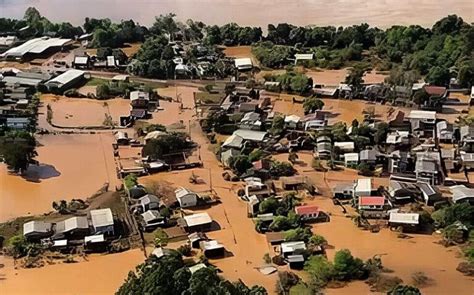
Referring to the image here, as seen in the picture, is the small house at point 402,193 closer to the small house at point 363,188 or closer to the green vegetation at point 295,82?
the small house at point 363,188

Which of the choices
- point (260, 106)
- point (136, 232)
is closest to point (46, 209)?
point (136, 232)

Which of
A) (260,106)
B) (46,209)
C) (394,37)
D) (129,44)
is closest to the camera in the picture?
(46,209)

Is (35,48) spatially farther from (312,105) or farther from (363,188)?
(363,188)

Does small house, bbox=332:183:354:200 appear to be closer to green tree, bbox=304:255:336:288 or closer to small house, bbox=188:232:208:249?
green tree, bbox=304:255:336:288

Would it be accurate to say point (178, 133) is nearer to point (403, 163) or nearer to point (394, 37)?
point (403, 163)

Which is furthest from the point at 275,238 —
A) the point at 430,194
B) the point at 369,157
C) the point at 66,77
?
the point at 66,77

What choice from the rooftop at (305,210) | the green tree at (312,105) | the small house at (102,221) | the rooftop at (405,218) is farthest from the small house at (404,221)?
the green tree at (312,105)

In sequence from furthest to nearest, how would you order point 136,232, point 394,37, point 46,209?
point 394,37, point 46,209, point 136,232
